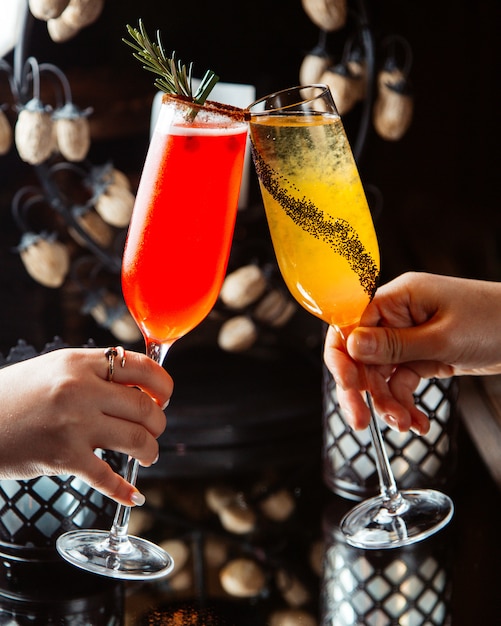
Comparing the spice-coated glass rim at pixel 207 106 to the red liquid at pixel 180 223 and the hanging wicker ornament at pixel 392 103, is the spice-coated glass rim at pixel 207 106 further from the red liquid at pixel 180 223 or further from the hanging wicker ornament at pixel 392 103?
the hanging wicker ornament at pixel 392 103

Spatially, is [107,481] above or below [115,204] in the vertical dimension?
below

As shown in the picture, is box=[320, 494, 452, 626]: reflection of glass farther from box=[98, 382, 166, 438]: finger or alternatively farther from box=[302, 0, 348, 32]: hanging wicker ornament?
box=[302, 0, 348, 32]: hanging wicker ornament

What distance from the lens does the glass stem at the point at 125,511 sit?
3.70 ft

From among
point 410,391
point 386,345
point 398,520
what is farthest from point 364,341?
point 398,520

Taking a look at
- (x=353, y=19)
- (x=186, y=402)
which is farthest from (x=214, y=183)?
(x=353, y=19)

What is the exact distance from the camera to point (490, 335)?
128 cm

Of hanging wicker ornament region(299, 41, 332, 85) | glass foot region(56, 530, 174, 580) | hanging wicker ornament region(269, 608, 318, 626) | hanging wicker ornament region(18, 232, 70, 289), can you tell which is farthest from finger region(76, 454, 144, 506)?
hanging wicker ornament region(299, 41, 332, 85)

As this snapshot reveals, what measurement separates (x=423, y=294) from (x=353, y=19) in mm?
691

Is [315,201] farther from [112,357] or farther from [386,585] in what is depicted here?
[386,585]

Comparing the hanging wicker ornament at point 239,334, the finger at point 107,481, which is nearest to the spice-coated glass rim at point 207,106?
the finger at point 107,481

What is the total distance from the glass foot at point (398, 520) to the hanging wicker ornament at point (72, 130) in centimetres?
76

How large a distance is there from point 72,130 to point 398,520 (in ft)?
2.74

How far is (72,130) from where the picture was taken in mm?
1492

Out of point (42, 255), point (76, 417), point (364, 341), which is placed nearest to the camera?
point (76, 417)
